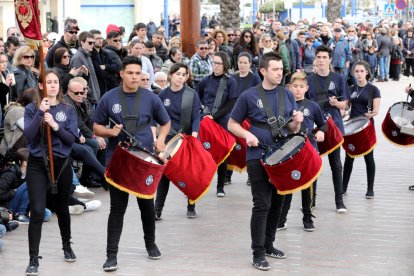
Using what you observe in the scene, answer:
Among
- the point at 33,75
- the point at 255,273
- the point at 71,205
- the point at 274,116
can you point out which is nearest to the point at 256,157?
the point at 274,116

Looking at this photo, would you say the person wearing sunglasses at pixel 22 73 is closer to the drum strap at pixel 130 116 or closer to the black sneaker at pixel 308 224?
the drum strap at pixel 130 116

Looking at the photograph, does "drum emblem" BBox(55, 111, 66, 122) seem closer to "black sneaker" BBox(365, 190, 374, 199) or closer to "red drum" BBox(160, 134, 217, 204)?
"red drum" BBox(160, 134, 217, 204)

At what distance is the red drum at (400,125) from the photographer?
1126 centimetres

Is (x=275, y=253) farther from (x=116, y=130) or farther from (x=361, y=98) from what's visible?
(x=361, y=98)

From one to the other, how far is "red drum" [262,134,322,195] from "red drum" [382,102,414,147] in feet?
11.8

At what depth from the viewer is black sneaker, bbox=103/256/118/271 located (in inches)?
314

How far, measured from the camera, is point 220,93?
11391mm

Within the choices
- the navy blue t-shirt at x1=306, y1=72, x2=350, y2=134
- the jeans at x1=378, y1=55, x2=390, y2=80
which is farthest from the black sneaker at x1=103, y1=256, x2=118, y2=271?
the jeans at x1=378, y1=55, x2=390, y2=80

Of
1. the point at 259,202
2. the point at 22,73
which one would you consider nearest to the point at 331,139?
the point at 259,202

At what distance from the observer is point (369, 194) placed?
1139 centimetres

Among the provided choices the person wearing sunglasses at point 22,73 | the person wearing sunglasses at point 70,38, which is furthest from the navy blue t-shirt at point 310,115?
the person wearing sunglasses at point 70,38

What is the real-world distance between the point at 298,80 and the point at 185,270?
257 centimetres

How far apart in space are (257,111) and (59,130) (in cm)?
172

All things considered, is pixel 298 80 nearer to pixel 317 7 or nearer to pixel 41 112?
pixel 41 112
